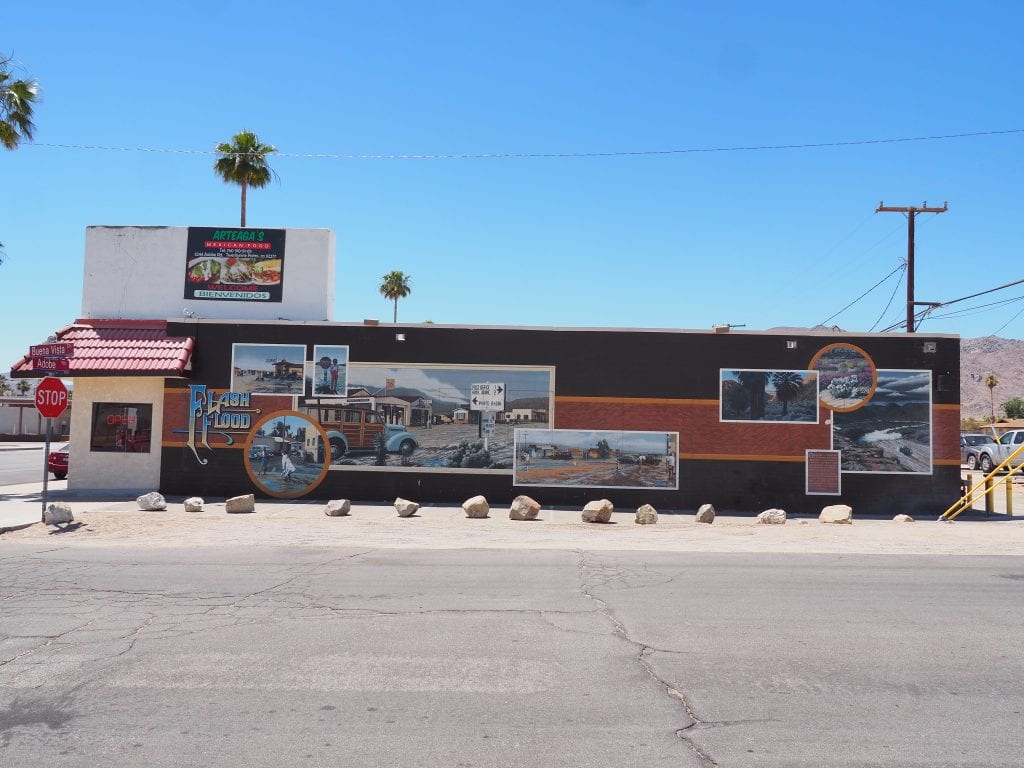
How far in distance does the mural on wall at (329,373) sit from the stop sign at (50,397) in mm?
6730

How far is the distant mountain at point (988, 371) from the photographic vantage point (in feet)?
415

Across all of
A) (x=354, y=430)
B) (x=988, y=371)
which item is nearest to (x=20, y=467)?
(x=354, y=430)

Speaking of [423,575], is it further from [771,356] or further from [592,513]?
[771,356]

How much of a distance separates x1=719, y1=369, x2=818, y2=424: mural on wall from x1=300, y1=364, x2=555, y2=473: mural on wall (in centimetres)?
477

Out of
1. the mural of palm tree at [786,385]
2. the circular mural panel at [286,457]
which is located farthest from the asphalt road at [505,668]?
the circular mural panel at [286,457]

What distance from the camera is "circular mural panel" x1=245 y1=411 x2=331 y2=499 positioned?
2219 cm

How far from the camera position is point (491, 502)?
2195 centimetres

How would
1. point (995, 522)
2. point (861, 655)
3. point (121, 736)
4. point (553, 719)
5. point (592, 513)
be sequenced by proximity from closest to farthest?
point (121, 736)
point (553, 719)
point (861, 655)
point (592, 513)
point (995, 522)

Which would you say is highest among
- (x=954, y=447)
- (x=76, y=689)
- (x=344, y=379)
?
(x=344, y=379)

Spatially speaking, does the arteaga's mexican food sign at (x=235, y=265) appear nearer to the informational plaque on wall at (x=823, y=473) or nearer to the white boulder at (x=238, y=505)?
the white boulder at (x=238, y=505)

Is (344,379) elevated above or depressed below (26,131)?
below

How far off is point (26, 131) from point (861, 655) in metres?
28.2

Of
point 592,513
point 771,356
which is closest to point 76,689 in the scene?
point 592,513

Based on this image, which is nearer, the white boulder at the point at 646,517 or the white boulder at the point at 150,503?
the white boulder at the point at 646,517
